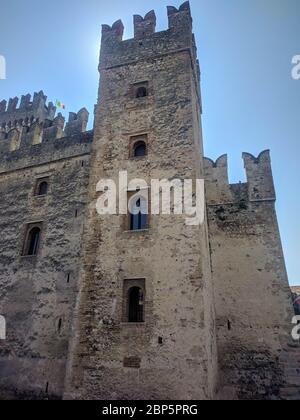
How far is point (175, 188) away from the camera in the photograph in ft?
30.6

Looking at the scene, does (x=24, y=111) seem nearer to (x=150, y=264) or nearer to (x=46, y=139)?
(x=46, y=139)

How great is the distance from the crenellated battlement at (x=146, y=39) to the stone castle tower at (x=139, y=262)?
5 cm

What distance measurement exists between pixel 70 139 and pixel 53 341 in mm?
7569

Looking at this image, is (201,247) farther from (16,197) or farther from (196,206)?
(16,197)

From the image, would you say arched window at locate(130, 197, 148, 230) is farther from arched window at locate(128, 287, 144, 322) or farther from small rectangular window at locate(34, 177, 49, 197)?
small rectangular window at locate(34, 177, 49, 197)

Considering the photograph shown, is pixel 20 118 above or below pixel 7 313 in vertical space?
above

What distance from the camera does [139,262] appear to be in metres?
8.76

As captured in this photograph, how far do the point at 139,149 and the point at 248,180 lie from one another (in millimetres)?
4592
